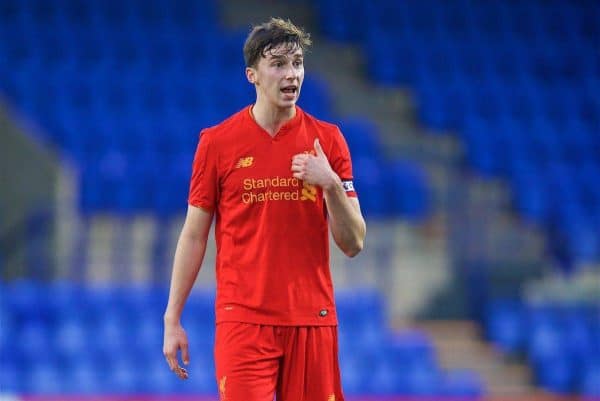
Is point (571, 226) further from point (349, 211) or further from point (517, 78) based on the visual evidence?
point (349, 211)

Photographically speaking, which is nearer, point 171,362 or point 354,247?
point 354,247

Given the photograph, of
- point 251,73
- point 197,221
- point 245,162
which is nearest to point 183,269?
point 197,221

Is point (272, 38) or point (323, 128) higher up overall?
point (272, 38)

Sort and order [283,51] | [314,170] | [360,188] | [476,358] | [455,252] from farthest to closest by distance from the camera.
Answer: [455,252], [360,188], [476,358], [283,51], [314,170]

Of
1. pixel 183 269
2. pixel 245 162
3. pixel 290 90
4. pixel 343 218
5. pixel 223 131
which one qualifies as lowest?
pixel 183 269

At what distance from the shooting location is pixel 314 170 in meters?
4.20

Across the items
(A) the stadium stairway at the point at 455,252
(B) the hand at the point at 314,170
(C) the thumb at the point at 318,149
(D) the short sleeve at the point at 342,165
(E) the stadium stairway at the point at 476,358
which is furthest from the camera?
(A) the stadium stairway at the point at 455,252

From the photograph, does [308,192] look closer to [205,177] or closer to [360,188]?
[205,177]

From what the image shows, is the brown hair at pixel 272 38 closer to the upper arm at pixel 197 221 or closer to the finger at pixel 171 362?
the upper arm at pixel 197 221

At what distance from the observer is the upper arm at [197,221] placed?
4.43 metres

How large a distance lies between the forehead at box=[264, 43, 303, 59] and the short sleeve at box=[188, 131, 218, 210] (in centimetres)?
38

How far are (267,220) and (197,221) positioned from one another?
0.87 ft

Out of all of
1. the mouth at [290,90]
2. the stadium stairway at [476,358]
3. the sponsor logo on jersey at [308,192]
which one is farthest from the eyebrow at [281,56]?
the stadium stairway at [476,358]

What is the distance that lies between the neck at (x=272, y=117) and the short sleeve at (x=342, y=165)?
0.18 metres
